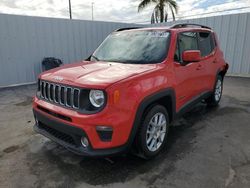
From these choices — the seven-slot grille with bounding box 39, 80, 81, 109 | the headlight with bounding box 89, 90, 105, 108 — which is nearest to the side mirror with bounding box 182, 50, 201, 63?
the headlight with bounding box 89, 90, 105, 108

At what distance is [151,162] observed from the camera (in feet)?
9.39

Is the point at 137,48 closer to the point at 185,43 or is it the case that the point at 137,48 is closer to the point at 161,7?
the point at 185,43

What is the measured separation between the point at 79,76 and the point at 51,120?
0.64 meters

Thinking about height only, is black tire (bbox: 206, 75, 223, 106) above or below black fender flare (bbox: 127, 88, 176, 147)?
below

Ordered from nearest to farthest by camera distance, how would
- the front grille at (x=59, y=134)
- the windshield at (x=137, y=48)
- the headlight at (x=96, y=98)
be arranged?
the headlight at (x=96, y=98) < the front grille at (x=59, y=134) < the windshield at (x=137, y=48)

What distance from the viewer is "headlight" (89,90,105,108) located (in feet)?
7.60

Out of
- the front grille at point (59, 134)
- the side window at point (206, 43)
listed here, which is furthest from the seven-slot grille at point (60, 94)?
the side window at point (206, 43)

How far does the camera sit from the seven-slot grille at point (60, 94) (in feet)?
8.04

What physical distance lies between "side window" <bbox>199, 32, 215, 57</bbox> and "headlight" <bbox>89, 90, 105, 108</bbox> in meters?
2.59

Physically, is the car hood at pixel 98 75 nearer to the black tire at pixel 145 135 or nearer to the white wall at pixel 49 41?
the black tire at pixel 145 135

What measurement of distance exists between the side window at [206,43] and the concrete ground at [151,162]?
1360mm

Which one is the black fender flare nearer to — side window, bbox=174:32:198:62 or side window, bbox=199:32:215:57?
side window, bbox=174:32:198:62

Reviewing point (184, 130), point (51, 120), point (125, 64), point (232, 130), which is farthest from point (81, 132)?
point (232, 130)

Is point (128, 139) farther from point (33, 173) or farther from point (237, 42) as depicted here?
point (237, 42)
